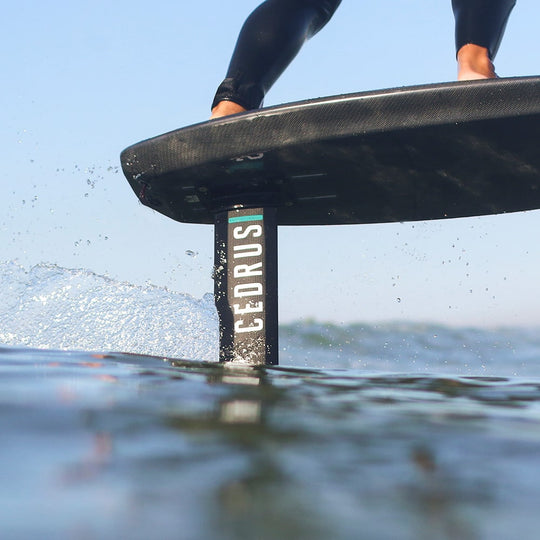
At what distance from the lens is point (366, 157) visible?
156 cm

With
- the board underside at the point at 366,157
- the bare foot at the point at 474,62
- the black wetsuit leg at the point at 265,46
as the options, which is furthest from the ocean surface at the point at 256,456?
the black wetsuit leg at the point at 265,46

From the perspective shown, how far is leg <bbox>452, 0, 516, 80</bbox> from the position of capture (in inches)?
65.5

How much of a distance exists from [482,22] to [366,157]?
1.65ft

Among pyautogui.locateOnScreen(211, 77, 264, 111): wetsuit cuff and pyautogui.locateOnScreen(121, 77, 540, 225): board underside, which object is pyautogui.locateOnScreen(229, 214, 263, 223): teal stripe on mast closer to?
pyautogui.locateOnScreen(121, 77, 540, 225): board underside

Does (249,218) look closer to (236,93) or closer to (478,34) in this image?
(236,93)

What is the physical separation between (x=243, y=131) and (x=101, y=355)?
0.76m

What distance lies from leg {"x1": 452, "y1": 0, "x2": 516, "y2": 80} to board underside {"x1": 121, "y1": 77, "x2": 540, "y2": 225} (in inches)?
10.3

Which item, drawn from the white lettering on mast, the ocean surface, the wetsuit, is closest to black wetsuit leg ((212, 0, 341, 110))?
the wetsuit

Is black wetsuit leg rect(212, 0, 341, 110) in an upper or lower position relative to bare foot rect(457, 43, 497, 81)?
upper

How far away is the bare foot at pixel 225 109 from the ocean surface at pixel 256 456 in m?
1.08

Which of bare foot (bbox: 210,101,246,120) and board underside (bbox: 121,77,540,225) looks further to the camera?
bare foot (bbox: 210,101,246,120)

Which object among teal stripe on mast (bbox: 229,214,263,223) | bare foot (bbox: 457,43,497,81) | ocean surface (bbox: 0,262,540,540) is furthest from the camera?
teal stripe on mast (bbox: 229,214,263,223)

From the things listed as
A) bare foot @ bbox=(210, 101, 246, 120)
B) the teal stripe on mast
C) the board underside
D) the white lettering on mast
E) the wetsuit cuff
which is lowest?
the white lettering on mast

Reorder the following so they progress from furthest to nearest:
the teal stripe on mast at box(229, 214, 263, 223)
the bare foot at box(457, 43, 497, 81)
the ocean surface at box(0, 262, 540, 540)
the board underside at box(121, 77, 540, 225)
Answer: the teal stripe on mast at box(229, 214, 263, 223) → the bare foot at box(457, 43, 497, 81) → the board underside at box(121, 77, 540, 225) → the ocean surface at box(0, 262, 540, 540)
